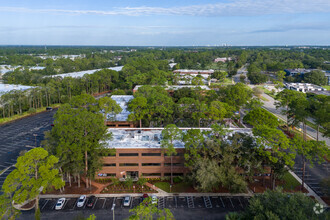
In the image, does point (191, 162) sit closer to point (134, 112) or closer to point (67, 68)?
point (134, 112)

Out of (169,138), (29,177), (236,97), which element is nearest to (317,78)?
(236,97)

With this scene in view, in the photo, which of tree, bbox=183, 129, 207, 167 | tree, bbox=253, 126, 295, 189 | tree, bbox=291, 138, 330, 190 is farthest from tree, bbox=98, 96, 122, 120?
tree, bbox=291, 138, 330, 190

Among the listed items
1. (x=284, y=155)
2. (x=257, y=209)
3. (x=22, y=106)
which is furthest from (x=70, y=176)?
(x=22, y=106)

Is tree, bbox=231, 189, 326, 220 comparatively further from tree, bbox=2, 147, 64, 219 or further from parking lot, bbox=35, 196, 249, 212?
tree, bbox=2, 147, 64, 219

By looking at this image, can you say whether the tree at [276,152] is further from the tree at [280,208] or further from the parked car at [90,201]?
the parked car at [90,201]

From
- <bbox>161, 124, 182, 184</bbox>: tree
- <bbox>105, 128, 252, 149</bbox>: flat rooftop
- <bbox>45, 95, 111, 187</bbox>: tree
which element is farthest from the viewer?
<bbox>105, 128, 252, 149</bbox>: flat rooftop

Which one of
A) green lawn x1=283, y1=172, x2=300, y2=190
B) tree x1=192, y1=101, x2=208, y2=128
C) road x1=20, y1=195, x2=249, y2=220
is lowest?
road x1=20, y1=195, x2=249, y2=220

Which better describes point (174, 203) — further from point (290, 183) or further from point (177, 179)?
point (290, 183)
